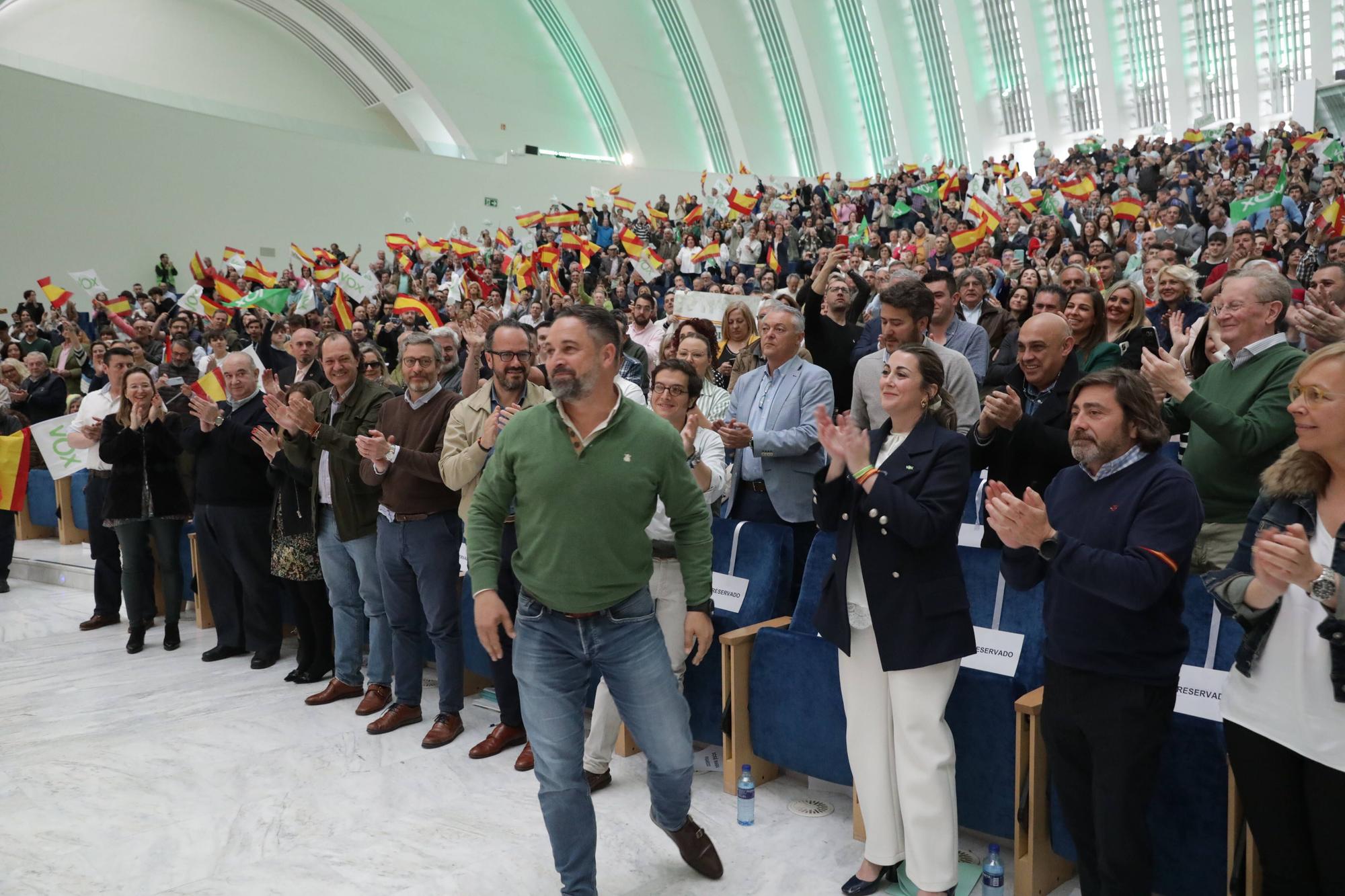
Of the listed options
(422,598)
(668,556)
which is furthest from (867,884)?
(422,598)

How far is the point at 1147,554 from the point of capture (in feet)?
6.56

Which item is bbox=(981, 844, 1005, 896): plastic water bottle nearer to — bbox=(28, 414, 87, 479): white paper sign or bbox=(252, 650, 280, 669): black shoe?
bbox=(252, 650, 280, 669): black shoe

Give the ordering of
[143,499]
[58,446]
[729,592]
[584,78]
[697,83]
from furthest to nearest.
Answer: [584,78] < [697,83] < [58,446] < [143,499] < [729,592]

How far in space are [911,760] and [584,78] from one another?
3028cm

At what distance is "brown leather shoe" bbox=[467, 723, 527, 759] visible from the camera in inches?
146

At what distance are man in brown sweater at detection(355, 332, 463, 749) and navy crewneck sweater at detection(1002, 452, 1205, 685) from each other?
2339 millimetres

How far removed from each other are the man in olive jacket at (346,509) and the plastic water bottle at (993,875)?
104 inches

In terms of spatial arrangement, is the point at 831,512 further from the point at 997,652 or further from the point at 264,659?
the point at 264,659

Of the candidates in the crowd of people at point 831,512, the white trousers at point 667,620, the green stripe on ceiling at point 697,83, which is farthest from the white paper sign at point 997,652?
the green stripe on ceiling at point 697,83

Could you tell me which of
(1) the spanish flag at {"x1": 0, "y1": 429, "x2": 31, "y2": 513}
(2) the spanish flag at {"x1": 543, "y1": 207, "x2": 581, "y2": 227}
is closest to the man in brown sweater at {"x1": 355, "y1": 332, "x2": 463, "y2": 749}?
(1) the spanish flag at {"x1": 0, "y1": 429, "x2": 31, "y2": 513}

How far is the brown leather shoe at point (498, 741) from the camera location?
12.2ft

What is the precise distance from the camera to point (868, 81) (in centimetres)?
2858

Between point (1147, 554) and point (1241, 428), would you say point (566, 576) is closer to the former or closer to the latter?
point (1147, 554)

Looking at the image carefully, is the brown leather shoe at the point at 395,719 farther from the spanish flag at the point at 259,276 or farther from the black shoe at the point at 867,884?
the spanish flag at the point at 259,276
